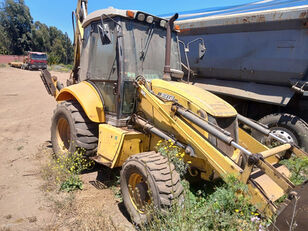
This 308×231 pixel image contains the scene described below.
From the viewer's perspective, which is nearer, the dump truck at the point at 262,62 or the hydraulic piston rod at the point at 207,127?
the hydraulic piston rod at the point at 207,127

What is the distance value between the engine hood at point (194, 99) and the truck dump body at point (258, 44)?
106 inches

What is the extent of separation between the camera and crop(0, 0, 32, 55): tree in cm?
4692

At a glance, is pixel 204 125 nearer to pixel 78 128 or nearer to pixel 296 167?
pixel 296 167

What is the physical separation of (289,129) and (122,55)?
3705mm

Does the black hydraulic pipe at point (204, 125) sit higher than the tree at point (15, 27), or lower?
lower

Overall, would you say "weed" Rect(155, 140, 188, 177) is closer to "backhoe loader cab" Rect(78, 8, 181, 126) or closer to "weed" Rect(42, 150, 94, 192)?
"backhoe loader cab" Rect(78, 8, 181, 126)

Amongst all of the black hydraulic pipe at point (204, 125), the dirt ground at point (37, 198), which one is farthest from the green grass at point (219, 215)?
the dirt ground at point (37, 198)

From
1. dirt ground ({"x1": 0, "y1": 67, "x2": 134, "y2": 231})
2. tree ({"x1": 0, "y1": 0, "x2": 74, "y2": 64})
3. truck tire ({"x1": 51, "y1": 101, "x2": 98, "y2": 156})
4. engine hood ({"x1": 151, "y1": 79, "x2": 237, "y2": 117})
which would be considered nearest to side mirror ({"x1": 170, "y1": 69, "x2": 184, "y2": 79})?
engine hood ({"x1": 151, "y1": 79, "x2": 237, "y2": 117})

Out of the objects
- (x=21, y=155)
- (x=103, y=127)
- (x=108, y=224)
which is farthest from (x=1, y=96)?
(x=108, y=224)

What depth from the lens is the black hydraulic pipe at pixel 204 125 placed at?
8.61 feet

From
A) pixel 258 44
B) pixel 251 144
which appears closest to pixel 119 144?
pixel 251 144

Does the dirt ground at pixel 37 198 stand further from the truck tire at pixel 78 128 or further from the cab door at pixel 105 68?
the cab door at pixel 105 68

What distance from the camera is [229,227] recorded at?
2.22m

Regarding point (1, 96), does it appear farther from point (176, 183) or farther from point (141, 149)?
point (176, 183)
